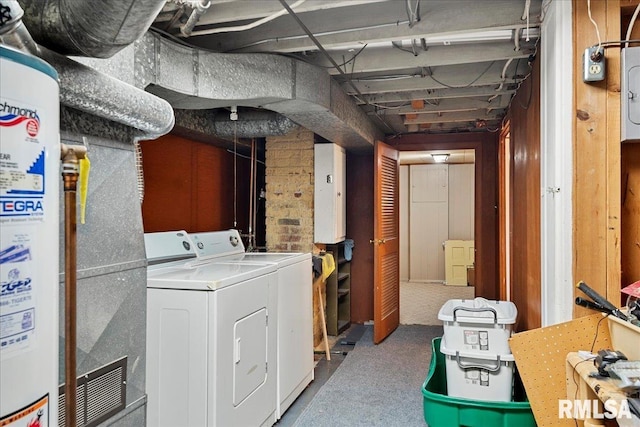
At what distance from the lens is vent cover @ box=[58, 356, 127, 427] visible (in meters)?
1.44

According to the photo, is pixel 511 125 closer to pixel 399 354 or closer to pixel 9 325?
pixel 399 354

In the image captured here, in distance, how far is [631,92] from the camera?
174cm

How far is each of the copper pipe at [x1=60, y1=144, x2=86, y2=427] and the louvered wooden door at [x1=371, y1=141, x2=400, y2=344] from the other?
135 inches

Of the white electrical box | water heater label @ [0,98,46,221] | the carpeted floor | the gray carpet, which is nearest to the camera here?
water heater label @ [0,98,46,221]

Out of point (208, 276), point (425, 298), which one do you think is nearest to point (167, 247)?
point (208, 276)

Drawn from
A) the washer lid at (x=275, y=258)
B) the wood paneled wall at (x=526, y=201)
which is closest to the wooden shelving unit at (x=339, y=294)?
the washer lid at (x=275, y=258)

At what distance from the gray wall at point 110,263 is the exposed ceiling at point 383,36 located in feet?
2.36

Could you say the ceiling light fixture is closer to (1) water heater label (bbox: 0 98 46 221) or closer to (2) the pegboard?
(2) the pegboard

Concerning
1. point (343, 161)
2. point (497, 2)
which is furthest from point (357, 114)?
point (497, 2)

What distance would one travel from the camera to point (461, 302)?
3023mm

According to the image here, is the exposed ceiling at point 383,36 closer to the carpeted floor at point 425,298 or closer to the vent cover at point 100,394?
the vent cover at point 100,394

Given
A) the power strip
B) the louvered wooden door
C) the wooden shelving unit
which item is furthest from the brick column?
the power strip

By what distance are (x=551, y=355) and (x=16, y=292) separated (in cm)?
190

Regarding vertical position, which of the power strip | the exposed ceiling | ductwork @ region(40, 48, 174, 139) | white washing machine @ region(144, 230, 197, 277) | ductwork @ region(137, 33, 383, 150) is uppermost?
the exposed ceiling
